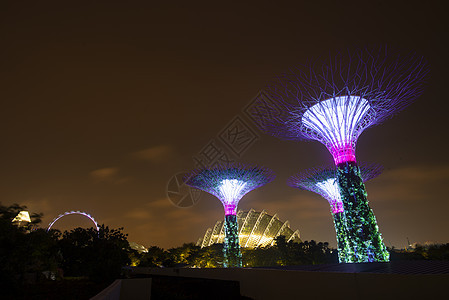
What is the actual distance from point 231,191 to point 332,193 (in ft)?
33.6

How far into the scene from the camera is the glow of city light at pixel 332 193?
1162 inches

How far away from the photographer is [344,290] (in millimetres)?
5273

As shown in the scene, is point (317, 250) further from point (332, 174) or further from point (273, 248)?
point (332, 174)

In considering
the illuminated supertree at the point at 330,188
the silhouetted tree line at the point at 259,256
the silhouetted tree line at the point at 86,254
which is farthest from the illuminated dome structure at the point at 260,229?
the illuminated supertree at the point at 330,188

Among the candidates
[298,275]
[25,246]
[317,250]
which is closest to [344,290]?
[298,275]

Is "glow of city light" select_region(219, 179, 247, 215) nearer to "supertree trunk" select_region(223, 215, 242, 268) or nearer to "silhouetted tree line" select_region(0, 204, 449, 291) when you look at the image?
"supertree trunk" select_region(223, 215, 242, 268)

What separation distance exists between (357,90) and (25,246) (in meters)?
16.5

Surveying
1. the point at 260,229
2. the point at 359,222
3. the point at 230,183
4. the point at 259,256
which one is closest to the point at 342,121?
the point at 359,222

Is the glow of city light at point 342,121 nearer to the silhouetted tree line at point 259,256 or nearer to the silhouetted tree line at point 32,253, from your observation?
the silhouetted tree line at point 32,253

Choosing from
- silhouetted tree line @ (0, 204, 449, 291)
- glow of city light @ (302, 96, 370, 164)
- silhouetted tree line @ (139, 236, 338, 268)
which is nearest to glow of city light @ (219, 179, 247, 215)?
silhouetted tree line @ (0, 204, 449, 291)

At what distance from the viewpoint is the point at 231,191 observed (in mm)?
29125

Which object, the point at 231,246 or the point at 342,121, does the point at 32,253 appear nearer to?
the point at 342,121

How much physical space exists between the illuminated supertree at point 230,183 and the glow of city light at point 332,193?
5.27 m

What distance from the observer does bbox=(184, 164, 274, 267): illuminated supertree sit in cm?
2830
